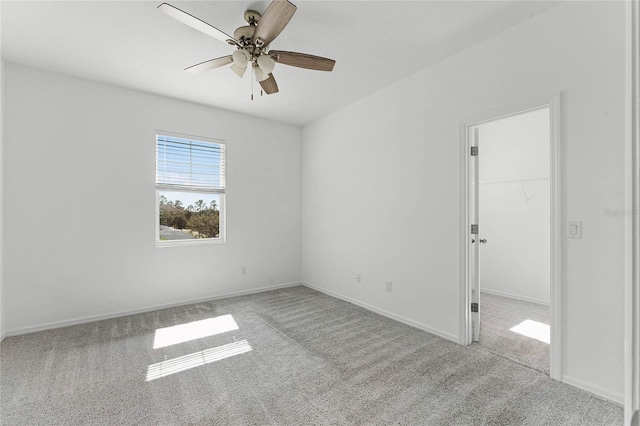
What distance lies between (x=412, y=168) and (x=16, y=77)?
4.24 metres

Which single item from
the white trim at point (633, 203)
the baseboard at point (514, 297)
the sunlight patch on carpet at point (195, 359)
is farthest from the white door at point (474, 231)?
the white trim at point (633, 203)

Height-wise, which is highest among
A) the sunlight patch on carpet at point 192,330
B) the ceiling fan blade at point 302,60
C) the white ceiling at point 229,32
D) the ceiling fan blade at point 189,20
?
the white ceiling at point 229,32

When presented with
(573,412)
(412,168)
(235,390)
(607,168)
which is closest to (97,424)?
(235,390)

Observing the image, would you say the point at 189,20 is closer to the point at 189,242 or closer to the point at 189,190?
the point at 189,190

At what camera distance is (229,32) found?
2541mm

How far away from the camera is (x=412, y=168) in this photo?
3271 mm

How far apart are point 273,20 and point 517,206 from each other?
4.07 metres

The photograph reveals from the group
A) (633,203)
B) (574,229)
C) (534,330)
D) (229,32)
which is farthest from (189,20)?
(534,330)

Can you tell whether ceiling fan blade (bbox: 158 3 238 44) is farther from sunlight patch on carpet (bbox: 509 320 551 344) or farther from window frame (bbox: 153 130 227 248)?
sunlight patch on carpet (bbox: 509 320 551 344)

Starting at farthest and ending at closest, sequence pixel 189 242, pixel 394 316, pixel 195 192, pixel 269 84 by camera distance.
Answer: pixel 195 192 → pixel 189 242 → pixel 394 316 → pixel 269 84

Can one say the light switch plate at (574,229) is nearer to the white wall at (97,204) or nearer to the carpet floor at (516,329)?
the carpet floor at (516,329)

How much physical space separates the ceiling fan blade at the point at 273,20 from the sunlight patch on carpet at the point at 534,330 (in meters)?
3.51

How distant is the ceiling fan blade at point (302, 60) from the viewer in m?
2.30

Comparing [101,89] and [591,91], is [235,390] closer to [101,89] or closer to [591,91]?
[591,91]
